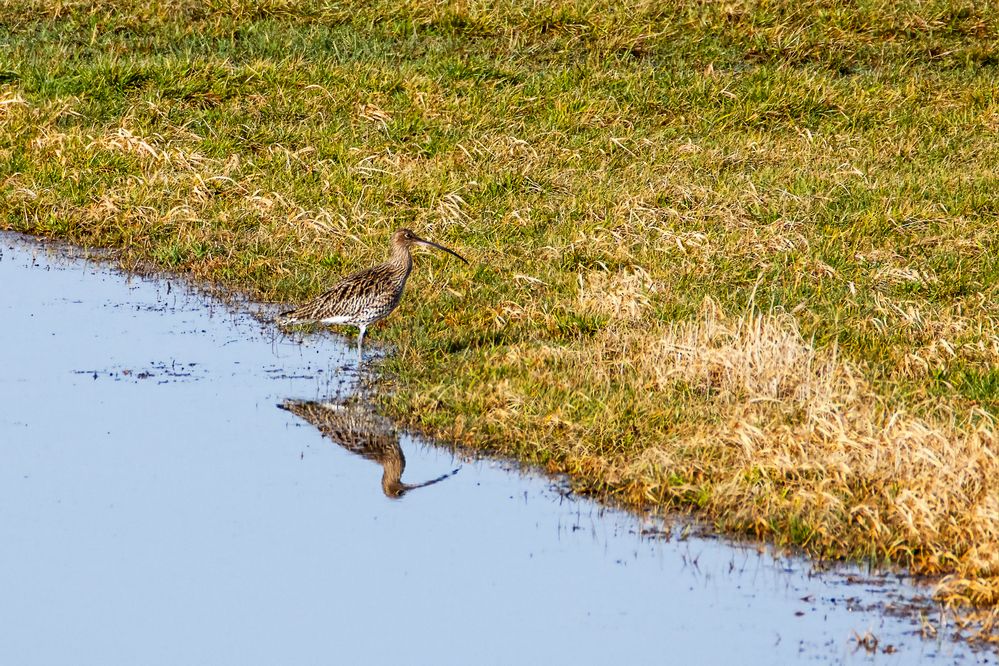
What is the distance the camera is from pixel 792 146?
61.3 feet

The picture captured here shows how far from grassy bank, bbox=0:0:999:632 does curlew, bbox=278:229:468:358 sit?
1.25 ft

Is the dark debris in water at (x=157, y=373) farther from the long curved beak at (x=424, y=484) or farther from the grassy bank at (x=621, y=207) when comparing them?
the long curved beak at (x=424, y=484)

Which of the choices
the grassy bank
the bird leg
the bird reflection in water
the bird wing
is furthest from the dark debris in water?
the grassy bank

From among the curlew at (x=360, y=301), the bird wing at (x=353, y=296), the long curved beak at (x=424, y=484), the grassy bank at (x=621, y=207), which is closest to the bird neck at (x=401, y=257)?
the curlew at (x=360, y=301)

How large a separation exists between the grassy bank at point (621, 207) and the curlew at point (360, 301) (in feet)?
1.25

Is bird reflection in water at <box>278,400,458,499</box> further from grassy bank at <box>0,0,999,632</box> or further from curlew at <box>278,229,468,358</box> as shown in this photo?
curlew at <box>278,229,468,358</box>

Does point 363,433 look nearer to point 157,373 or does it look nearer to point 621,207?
point 157,373

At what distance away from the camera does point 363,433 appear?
11.0m

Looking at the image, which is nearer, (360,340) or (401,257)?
(360,340)

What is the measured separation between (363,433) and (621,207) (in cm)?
556

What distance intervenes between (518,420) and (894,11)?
15.2 metres

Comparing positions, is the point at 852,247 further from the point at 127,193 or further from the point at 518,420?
the point at 127,193

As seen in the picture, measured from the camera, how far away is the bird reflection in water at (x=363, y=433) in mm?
10109

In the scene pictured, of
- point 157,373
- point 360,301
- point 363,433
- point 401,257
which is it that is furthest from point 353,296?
point 363,433
